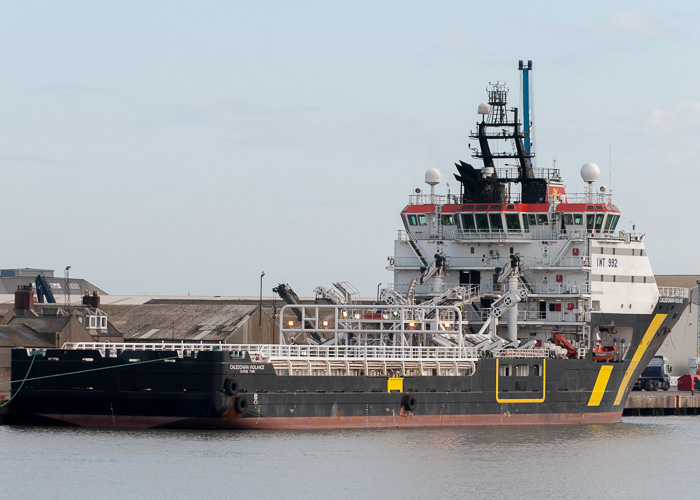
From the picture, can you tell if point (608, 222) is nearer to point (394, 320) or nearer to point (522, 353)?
point (522, 353)

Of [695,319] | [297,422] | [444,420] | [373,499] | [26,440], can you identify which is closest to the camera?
[373,499]

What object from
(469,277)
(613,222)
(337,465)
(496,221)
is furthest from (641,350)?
(337,465)

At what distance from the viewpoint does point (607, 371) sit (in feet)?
190

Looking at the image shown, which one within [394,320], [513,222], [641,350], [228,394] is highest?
[513,222]

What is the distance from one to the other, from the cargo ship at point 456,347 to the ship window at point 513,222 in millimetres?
44

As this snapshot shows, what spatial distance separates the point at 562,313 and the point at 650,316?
421 cm

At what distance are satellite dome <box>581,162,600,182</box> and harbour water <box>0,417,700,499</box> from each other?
523 inches

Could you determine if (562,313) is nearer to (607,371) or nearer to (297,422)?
(607,371)

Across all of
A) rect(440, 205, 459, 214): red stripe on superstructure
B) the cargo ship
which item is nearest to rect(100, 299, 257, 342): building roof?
the cargo ship

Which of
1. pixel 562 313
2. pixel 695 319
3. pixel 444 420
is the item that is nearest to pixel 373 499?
pixel 444 420

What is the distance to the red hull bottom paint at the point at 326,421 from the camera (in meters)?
47.9

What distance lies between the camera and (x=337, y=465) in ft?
137

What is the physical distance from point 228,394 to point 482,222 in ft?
54.3

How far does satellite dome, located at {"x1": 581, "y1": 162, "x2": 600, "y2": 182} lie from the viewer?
6075 centimetres
